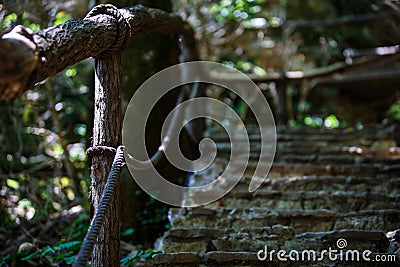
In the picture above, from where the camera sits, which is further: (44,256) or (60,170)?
(60,170)

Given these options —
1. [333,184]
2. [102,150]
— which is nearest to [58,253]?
[102,150]

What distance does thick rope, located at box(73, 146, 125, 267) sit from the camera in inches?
64.0

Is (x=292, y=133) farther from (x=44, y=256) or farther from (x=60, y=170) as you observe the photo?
(x=44, y=256)

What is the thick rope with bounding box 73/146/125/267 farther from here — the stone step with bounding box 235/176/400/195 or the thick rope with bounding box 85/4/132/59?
the stone step with bounding box 235/176/400/195

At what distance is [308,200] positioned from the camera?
117 inches

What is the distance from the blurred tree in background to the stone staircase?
54 cm

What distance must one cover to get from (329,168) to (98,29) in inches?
81.8

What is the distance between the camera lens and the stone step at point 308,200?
288 centimetres

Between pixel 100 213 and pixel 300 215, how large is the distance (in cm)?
133

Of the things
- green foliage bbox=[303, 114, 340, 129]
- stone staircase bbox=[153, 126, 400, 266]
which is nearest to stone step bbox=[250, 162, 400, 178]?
stone staircase bbox=[153, 126, 400, 266]

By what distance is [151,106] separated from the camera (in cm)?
342

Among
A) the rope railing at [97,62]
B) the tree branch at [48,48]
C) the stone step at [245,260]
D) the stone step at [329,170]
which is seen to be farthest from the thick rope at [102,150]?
the stone step at [329,170]

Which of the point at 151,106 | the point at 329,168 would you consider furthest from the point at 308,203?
the point at 151,106

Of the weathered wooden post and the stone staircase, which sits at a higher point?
the weathered wooden post
